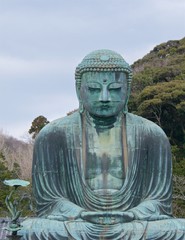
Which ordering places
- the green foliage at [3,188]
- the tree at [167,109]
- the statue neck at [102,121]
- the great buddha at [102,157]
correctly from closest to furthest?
the great buddha at [102,157] → the statue neck at [102,121] → the green foliage at [3,188] → the tree at [167,109]

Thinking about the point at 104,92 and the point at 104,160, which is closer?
the point at 104,92

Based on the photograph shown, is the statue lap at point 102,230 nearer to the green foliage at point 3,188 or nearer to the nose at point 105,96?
the nose at point 105,96

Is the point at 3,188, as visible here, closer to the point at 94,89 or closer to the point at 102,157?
the point at 102,157

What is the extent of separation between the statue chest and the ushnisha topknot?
2.06 feet

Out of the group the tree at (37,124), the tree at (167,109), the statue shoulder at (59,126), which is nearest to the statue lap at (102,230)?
the statue shoulder at (59,126)

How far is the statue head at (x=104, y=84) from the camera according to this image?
10.0 metres

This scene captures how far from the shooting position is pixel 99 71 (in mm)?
10078

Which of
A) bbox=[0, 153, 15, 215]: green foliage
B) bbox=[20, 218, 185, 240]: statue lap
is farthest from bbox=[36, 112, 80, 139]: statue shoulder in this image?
bbox=[0, 153, 15, 215]: green foliage

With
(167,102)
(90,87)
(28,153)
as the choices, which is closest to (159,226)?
(90,87)

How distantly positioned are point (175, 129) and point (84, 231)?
24.1 meters

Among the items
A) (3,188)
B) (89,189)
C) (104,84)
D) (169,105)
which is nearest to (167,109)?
(169,105)

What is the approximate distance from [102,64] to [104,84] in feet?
0.79

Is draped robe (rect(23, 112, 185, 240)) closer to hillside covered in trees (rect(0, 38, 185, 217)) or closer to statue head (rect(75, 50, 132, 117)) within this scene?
statue head (rect(75, 50, 132, 117))

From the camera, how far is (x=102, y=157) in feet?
33.3
